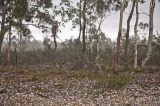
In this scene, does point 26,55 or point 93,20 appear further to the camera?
point 26,55

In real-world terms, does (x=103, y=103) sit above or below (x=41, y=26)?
below

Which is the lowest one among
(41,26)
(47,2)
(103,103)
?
(103,103)

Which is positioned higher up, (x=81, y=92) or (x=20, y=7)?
(x=20, y=7)

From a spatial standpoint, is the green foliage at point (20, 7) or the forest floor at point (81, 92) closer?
the forest floor at point (81, 92)

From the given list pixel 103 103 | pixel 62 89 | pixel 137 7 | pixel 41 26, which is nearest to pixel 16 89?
pixel 62 89

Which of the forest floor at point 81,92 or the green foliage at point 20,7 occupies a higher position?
the green foliage at point 20,7

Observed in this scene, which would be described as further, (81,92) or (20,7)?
(20,7)

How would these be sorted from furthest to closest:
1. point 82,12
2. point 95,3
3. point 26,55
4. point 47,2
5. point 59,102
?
point 26,55
point 95,3
point 82,12
point 47,2
point 59,102

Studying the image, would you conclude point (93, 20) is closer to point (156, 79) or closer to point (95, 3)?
point (95, 3)

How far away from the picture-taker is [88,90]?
2716 centimetres

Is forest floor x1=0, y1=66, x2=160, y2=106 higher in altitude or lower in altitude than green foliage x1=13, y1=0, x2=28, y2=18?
lower

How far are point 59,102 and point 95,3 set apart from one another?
48.1 m

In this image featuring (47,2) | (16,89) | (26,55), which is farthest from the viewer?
(26,55)

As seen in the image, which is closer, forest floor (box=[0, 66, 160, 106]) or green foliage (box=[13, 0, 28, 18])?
forest floor (box=[0, 66, 160, 106])
